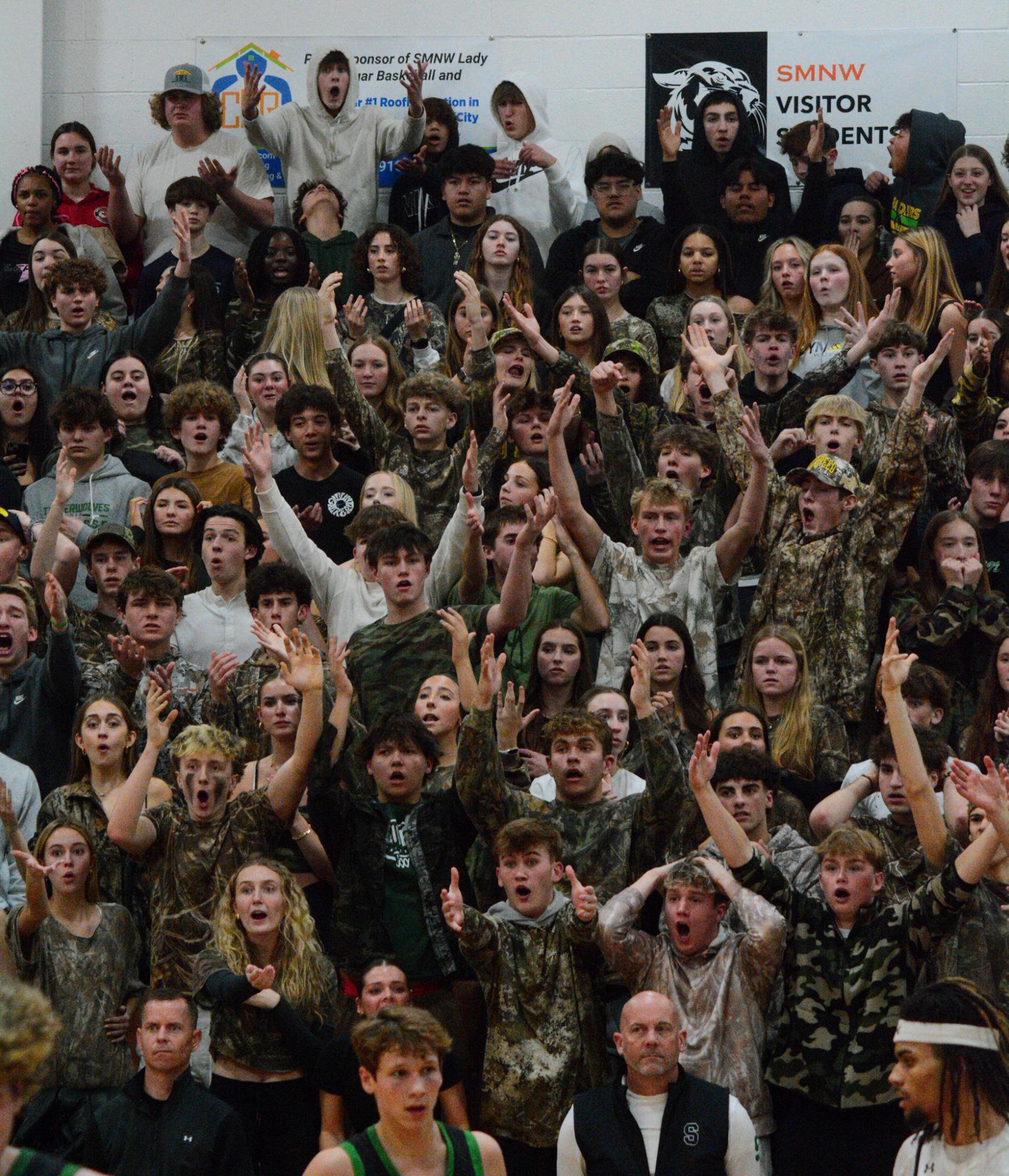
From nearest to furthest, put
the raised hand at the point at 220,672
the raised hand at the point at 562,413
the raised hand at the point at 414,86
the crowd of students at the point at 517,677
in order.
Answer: the crowd of students at the point at 517,677 < the raised hand at the point at 220,672 < the raised hand at the point at 562,413 < the raised hand at the point at 414,86

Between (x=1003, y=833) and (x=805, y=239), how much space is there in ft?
17.2

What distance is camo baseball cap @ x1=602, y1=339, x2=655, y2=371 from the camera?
8359 millimetres

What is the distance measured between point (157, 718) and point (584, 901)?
1548 millimetres

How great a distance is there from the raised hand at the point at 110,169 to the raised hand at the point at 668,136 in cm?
276

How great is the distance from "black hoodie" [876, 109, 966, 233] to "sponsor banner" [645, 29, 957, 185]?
639mm

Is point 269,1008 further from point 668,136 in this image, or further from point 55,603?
point 668,136

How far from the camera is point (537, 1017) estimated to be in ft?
18.8

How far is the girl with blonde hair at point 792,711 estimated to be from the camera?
658 cm

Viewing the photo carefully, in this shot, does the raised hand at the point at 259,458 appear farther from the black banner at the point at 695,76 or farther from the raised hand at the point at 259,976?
the black banner at the point at 695,76

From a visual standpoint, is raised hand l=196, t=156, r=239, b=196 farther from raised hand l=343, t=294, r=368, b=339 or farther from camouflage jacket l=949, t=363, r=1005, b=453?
camouflage jacket l=949, t=363, r=1005, b=453

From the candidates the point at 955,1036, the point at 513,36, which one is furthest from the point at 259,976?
the point at 513,36

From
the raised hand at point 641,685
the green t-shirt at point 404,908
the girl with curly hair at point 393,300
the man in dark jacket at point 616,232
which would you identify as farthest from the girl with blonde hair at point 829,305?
the green t-shirt at point 404,908

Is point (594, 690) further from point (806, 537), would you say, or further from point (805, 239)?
point (805, 239)

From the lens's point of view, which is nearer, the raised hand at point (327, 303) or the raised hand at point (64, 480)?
the raised hand at point (64, 480)
